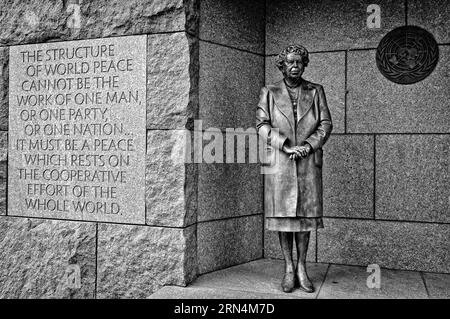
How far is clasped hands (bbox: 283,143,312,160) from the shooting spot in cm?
480

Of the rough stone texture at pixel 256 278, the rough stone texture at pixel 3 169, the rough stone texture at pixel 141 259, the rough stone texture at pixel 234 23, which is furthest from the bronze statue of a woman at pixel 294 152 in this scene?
the rough stone texture at pixel 3 169

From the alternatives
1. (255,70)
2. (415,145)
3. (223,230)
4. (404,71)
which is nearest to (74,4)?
(255,70)

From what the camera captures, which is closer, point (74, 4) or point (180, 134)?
point (180, 134)

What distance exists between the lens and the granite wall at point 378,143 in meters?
5.84

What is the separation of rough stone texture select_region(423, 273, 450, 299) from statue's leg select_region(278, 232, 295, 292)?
141 cm

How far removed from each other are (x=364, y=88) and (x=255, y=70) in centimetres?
143

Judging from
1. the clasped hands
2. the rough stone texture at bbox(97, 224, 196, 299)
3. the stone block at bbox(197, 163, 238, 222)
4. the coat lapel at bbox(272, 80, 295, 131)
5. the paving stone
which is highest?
the coat lapel at bbox(272, 80, 295, 131)

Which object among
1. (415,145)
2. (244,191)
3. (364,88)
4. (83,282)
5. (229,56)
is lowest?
(83,282)

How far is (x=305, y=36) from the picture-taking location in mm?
6398

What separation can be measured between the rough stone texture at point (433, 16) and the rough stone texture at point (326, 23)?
0.49ft

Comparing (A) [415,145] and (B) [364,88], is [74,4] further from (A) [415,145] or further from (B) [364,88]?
(A) [415,145]

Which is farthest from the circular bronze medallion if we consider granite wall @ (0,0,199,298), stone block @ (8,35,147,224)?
stone block @ (8,35,147,224)

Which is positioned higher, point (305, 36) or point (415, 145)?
point (305, 36)

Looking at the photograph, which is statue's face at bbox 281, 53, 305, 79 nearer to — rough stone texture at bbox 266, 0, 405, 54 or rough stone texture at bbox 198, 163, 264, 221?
rough stone texture at bbox 198, 163, 264, 221
